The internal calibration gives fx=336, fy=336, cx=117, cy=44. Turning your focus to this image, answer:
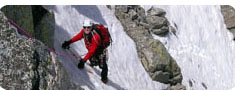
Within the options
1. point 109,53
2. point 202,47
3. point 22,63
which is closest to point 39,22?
point 22,63

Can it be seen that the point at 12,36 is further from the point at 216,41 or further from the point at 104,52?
the point at 216,41

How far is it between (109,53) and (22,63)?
9864 mm

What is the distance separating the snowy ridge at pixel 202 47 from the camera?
23219 mm

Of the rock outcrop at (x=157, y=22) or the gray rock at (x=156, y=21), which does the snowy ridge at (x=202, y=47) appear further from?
the gray rock at (x=156, y=21)

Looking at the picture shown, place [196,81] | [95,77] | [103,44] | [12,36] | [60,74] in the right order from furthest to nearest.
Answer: [196,81] < [95,77] < [103,44] < [60,74] < [12,36]

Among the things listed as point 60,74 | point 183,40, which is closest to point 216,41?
point 183,40

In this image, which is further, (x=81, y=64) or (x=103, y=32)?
(x=81, y=64)

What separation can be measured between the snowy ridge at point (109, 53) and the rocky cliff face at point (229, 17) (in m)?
14.3

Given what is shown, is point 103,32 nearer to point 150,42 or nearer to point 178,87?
point 150,42

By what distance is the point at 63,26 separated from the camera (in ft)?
51.8

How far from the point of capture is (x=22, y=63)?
798 cm

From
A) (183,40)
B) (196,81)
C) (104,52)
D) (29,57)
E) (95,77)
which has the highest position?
(29,57)

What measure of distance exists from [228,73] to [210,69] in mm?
2895

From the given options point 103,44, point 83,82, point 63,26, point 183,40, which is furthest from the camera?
point 183,40
